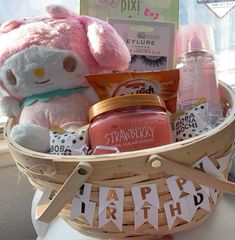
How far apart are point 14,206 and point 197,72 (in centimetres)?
41

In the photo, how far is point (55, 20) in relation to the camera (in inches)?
23.4

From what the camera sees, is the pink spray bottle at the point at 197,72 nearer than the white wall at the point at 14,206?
Yes

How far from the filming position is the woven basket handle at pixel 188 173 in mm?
422

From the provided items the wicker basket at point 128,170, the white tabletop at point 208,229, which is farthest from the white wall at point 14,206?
the wicker basket at point 128,170

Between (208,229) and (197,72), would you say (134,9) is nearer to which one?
(197,72)

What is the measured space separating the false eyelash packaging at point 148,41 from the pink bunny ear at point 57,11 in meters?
0.07

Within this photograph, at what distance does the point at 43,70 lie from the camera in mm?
557

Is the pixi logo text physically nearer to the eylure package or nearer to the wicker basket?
the eylure package

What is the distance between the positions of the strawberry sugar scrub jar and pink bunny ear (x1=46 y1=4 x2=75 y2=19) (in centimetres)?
19

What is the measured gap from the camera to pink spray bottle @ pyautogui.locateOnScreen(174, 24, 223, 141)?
22.8 inches

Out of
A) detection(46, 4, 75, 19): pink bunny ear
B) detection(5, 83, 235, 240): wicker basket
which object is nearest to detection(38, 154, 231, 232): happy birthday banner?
detection(5, 83, 235, 240): wicker basket

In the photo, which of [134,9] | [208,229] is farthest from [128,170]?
[134,9]

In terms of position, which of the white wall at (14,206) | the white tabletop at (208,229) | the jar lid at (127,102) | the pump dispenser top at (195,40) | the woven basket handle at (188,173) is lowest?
the white wall at (14,206)

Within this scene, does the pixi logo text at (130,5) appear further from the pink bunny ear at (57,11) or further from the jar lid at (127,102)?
the jar lid at (127,102)
